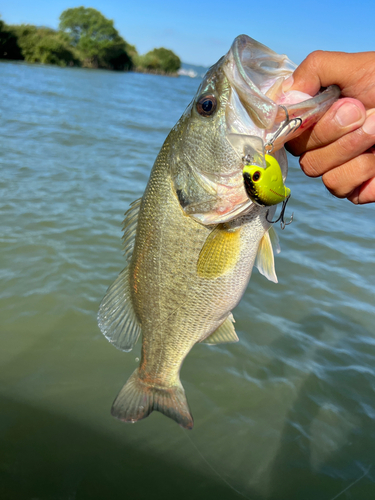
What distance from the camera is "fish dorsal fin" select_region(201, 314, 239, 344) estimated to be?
2.34m

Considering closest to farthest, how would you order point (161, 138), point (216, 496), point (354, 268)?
point (216, 496)
point (354, 268)
point (161, 138)

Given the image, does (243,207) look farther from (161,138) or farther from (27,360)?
(161,138)

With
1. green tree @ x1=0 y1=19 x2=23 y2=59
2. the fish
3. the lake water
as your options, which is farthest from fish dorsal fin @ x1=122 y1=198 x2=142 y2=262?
green tree @ x1=0 y1=19 x2=23 y2=59

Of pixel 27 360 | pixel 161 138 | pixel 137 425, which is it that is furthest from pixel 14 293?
pixel 161 138

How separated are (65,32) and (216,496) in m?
89.5

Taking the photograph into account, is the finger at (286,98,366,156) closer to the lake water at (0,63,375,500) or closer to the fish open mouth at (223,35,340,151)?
the fish open mouth at (223,35,340,151)

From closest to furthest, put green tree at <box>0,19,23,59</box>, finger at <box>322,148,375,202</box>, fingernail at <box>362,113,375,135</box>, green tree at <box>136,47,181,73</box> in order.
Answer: fingernail at <box>362,113,375,135</box>, finger at <box>322,148,375,202</box>, green tree at <box>0,19,23,59</box>, green tree at <box>136,47,181,73</box>

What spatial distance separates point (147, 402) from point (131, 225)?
106cm

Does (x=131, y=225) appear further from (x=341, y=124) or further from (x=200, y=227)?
(x=341, y=124)

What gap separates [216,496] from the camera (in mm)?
2629

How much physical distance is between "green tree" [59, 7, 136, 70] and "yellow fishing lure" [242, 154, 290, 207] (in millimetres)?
83580

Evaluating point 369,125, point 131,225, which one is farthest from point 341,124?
point 131,225

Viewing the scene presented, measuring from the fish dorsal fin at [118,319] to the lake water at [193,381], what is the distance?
3.33 feet

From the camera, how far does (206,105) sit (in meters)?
1.85
